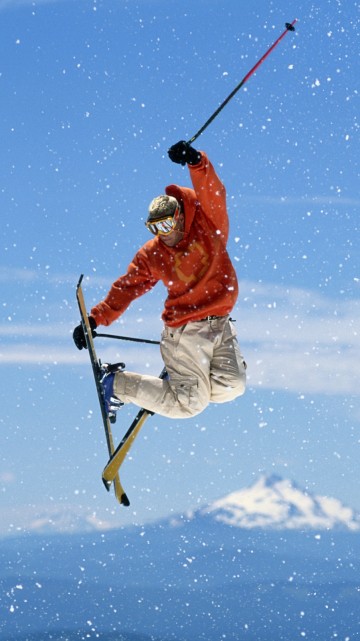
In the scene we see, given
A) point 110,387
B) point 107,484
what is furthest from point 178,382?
point 107,484

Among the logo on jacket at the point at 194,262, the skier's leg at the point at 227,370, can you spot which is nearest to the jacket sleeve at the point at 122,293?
the logo on jacket at the point at 194,262

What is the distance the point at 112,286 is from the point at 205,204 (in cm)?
157

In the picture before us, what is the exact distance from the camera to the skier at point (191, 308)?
31.3 ft

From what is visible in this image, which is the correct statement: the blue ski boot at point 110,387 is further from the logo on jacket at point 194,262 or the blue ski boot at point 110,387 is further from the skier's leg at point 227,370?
the logo on jacket at point 194,262

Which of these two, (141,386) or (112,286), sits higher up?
(112,286)

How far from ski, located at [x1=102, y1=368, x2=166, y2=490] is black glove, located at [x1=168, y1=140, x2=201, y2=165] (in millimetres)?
2425

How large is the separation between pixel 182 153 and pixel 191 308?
1.69 m

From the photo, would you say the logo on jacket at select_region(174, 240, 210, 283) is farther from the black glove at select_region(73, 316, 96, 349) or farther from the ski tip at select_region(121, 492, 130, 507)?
the ski tip at select_region(121, 492, 130, 507)

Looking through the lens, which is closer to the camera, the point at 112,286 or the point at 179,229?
the point at 179,229

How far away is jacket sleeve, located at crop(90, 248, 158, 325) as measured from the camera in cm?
1021

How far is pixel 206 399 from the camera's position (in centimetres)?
980

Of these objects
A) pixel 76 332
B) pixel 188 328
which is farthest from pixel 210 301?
pixel 76 332

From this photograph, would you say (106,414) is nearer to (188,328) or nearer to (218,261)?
(188,328)

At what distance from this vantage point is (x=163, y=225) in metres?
9.49
